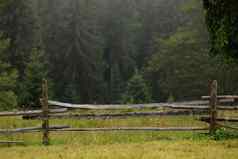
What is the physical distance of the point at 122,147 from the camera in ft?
39.3

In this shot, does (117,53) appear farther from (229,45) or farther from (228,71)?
(229,45)

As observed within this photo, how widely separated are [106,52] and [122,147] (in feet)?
155

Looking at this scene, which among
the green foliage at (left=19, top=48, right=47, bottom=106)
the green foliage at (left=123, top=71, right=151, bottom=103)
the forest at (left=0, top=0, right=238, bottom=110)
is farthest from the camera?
the green foliage at (left=123, top=71, right=151, bottom=103)

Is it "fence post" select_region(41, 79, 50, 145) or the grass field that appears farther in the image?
"fence post" select_region(41, 79, 50, 145)

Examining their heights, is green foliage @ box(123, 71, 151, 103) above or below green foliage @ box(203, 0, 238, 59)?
below

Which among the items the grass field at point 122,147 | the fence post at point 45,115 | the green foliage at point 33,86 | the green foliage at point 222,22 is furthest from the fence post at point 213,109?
the green foliage at point 33,86

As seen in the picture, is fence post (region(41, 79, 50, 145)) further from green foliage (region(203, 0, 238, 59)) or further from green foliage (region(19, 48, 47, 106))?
green foliage (region(19, 48, 47, 106))

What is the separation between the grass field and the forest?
14940mm

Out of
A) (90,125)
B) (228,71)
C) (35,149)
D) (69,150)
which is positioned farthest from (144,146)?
(228,71)

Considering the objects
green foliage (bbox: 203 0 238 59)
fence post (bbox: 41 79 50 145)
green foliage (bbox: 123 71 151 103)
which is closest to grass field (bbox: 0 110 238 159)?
fence post (bbox: 41 79 50 145)

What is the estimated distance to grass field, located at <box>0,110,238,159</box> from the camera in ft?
34.7

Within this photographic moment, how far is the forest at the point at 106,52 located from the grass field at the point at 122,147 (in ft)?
49.0

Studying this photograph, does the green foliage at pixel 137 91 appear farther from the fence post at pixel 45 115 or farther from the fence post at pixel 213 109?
the fence post at pixel 45 115

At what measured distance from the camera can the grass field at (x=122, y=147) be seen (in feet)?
34.7
